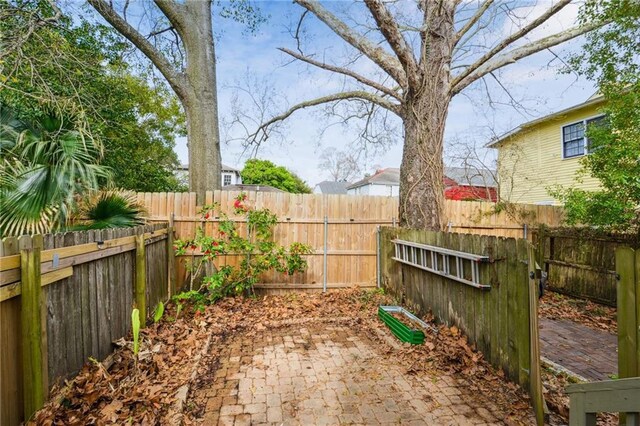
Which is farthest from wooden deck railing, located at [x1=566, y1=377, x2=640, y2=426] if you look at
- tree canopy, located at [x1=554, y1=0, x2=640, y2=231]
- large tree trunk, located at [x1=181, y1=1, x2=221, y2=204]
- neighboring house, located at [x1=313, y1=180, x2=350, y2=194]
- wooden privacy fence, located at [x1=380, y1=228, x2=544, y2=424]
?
neighboring house, located at [x1=313, y1=180, x2=350, y2=194]

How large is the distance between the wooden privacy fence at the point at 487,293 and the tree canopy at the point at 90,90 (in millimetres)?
4321

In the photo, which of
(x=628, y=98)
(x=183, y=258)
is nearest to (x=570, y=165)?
(x=628, y=98)

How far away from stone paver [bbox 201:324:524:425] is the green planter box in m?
0.39

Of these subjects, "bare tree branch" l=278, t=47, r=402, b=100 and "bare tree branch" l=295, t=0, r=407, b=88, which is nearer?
"bare tree branch" l=295, t=0, r=407, b=88

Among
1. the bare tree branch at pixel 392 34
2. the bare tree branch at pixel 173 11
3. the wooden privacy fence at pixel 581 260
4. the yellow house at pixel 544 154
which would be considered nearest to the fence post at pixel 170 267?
the bare tree branch at pixel 173 11

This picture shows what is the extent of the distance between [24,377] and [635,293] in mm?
3574

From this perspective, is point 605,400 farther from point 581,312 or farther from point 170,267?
point 170,267

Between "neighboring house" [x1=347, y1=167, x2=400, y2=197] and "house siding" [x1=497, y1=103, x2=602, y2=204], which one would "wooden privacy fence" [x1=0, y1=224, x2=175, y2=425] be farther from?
"neighboring house" [x1=347, y1=167, x2=400, y2=197]

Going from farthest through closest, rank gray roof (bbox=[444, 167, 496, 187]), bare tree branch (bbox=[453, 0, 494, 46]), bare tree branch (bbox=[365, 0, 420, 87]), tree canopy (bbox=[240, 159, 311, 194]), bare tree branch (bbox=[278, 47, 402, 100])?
tree canopy (bbox=[240, 159, 311, 194]) < gray roof (bbox=[444, 167, 496, 187]) < bare tree branch (bbox=[453, 0, 494, 46]) < bare tree branch (bbox=[278, 47, 402, 100]) < bare tree branch (bbox=[365, 0, 420, 87])

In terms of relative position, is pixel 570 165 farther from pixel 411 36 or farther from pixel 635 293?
pixel 635 293

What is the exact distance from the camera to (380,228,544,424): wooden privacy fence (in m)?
2.61

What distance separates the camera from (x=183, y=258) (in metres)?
5.99

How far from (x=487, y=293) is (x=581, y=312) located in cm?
362

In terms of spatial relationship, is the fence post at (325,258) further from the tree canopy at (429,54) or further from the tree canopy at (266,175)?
the tree canopy at (266,175)
